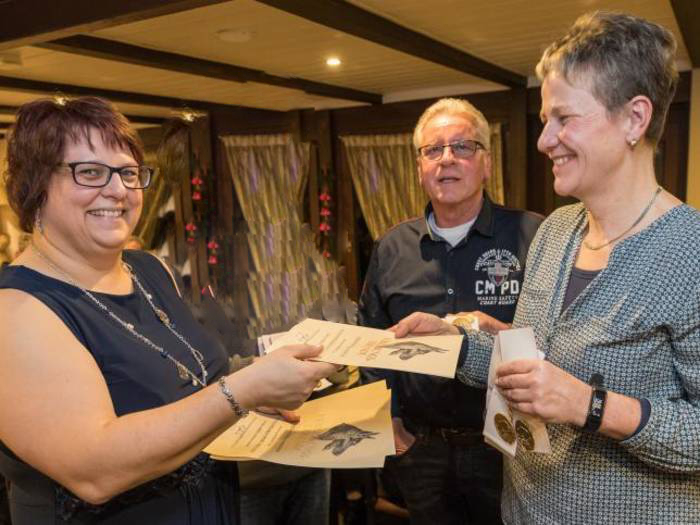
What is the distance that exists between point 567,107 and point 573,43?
0.12 m

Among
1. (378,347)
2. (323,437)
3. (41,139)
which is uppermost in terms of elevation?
(41,139)

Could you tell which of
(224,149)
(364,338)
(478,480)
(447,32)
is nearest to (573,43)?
(364,338)

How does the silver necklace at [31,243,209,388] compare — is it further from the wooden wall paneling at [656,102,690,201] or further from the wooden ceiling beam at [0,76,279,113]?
the wooden wall paneling at [656,102,690,201]

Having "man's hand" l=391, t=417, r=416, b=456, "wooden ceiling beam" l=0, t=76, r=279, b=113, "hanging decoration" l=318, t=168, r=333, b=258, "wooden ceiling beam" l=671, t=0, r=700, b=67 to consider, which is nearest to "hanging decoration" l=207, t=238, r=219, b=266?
"hanging decoration" l=318, t=168, r=333, b=258

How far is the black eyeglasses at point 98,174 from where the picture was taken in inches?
44.9

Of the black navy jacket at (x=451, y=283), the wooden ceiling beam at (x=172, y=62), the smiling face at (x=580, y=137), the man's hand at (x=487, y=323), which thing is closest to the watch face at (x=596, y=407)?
the smiling face at (x=580, y=137)

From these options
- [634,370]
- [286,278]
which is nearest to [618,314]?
[634,370]

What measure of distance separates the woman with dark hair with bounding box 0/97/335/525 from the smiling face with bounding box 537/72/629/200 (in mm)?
616

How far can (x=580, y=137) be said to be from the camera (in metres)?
1.08

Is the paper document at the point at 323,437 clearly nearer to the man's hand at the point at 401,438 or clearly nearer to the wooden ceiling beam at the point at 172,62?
the man's hand at the point at 401,438

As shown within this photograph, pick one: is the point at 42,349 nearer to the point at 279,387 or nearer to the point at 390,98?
the point at 279,387

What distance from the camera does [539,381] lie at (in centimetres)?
100

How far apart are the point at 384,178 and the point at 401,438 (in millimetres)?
3888

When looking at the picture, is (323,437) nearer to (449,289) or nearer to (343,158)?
(449,289)
